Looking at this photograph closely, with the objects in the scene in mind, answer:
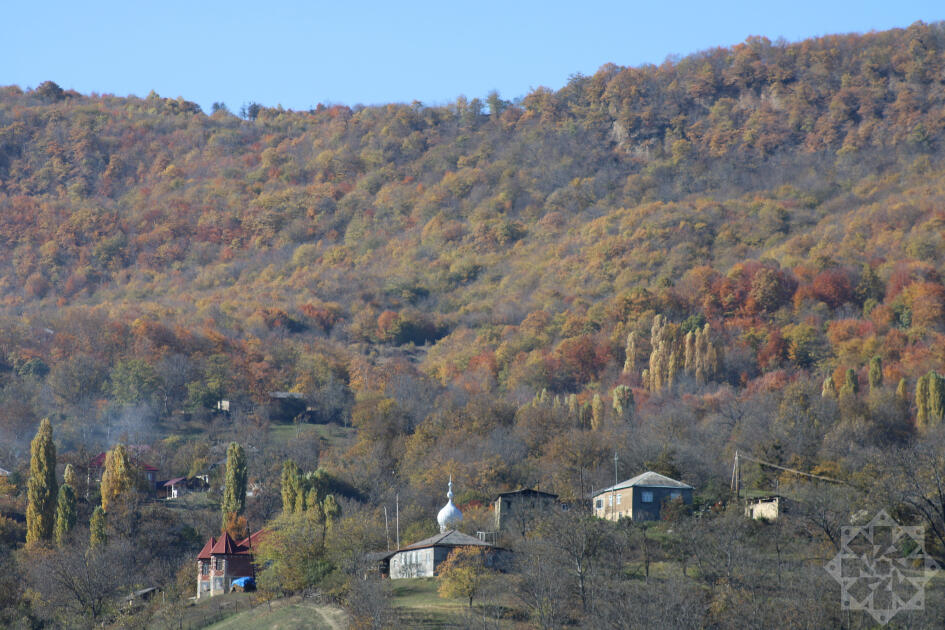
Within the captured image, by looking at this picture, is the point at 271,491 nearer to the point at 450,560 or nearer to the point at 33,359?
the point at 450,560

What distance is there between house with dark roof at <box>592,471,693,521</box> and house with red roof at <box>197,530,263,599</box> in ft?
55.6

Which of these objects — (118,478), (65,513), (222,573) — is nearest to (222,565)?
(222,573)

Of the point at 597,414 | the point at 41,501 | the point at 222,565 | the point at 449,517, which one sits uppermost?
the point at 597,414

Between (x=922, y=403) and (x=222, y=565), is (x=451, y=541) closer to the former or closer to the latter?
(x=222, y=565)

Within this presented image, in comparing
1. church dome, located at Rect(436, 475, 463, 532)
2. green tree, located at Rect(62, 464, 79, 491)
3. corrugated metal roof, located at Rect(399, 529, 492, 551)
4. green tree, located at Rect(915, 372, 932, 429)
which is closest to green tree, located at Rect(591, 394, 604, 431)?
green tree, located at Rect(915, 372, 932, 429)

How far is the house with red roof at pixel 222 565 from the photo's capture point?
6335cm

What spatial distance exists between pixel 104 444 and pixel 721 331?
51456mm

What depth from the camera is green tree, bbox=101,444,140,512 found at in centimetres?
7150

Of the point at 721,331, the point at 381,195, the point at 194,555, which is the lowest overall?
the point at 194,555

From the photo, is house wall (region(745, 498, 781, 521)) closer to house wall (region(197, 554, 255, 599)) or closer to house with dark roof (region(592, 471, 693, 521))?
house with dark roof (region(592, 471, 693, 521))

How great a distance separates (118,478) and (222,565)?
11.4 m

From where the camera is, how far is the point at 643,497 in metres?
64.8

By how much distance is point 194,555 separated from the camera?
227 ft

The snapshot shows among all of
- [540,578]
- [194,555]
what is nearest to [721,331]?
[194,555]
